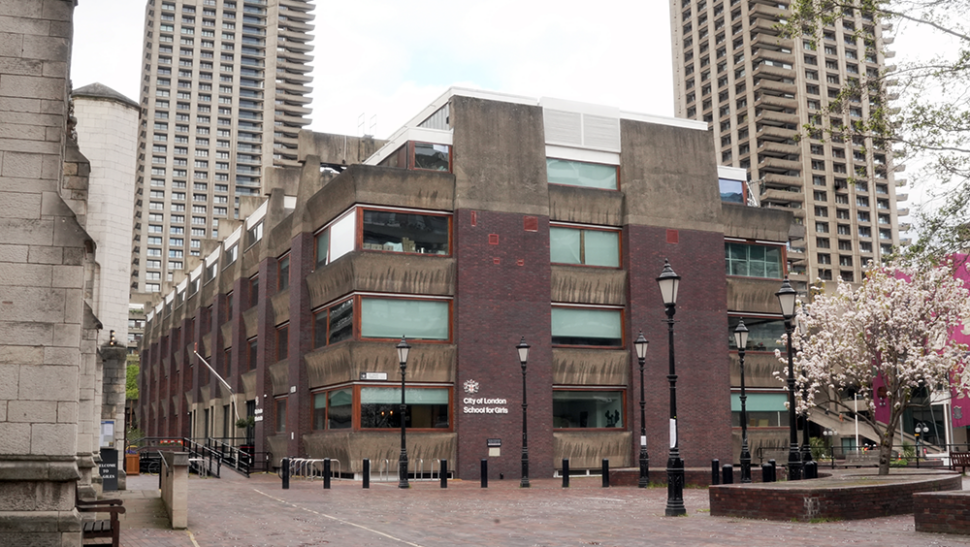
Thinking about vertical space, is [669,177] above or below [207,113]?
below

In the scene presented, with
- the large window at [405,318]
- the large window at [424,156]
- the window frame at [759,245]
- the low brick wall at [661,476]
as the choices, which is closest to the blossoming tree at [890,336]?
the low brick wall at [661,476]

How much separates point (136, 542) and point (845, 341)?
2364 cm

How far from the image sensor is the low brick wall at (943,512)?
14.4m

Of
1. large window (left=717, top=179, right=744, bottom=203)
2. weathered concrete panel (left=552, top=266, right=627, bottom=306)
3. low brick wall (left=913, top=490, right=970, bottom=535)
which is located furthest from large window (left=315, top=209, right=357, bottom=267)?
low brick wall (left=913, top=490, right=970, bottom=535)

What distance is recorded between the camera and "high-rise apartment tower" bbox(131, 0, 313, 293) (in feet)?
507

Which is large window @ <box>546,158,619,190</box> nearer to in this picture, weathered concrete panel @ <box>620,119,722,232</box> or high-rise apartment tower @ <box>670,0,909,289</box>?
weathered concrete panel @ <box>620,119,722,232</box>

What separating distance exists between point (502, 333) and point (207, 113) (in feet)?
431

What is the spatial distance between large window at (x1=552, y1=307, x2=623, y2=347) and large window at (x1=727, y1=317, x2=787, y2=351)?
7.04m

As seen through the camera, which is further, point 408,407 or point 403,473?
point 408,407

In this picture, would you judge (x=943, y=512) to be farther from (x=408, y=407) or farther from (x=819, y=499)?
(x=408, y=407)

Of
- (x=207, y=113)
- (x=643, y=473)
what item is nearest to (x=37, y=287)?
(x=643, y=473)

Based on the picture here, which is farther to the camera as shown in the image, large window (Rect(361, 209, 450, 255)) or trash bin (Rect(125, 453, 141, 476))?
trash bin (Rect(125, 453, 141, 476))

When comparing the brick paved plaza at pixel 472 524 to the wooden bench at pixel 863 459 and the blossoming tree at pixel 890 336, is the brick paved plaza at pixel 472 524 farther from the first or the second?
the wooden bench at pixel 863 459

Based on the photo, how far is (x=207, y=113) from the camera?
525ft
